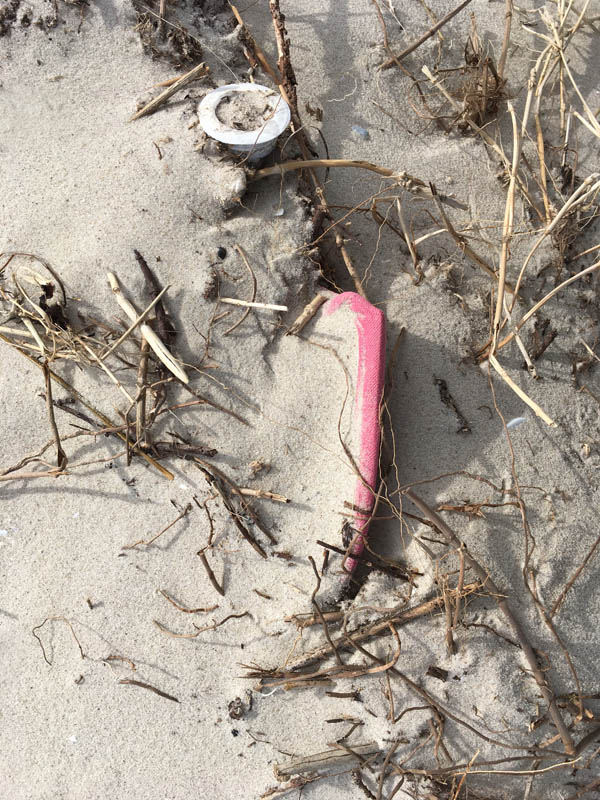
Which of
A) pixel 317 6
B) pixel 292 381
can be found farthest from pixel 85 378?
pixel 317 6

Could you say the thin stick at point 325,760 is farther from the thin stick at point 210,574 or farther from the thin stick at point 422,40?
the thin stick at point 422,40

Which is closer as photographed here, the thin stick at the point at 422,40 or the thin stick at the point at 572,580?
the thin stick at the point at 572,580

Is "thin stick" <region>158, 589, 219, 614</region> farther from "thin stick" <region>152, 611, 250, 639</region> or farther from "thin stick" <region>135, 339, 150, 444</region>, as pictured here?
"thin stick" <region>135, 339, 150, 444</region>

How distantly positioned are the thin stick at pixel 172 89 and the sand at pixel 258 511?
0.17ft

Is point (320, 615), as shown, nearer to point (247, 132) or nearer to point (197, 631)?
point (197, 631)

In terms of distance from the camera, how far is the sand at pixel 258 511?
6.64 feet

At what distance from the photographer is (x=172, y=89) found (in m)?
2.26

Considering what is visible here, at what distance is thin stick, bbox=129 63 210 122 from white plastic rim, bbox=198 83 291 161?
19cm

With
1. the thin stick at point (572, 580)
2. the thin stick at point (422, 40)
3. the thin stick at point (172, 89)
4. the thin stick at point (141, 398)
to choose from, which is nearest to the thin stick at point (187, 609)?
the thin stick at point (141, 398)

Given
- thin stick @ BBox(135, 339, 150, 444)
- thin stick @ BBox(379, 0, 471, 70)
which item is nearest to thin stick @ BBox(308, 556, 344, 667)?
thin stick @ BBox(135, 339, 150, 444)

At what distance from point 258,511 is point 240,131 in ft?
3.92

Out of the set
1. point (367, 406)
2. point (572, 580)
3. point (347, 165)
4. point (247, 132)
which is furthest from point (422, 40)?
point (572, 580)

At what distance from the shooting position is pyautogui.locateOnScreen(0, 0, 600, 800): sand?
202cm

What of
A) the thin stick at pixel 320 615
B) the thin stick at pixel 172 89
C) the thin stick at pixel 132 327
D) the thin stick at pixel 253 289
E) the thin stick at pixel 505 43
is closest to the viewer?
the thin stick at pixel 320 615
